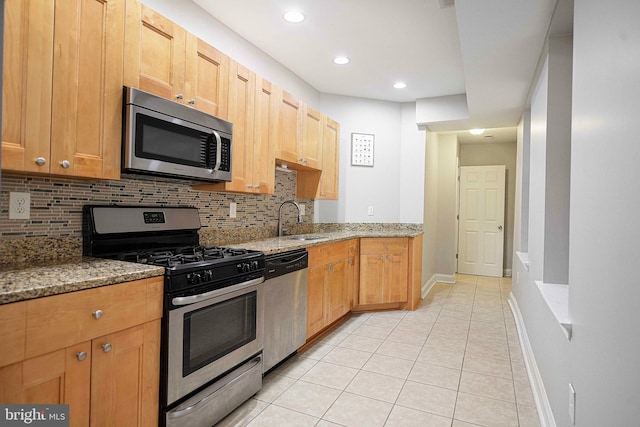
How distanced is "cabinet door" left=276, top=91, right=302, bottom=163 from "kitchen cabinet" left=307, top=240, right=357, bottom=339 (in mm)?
889

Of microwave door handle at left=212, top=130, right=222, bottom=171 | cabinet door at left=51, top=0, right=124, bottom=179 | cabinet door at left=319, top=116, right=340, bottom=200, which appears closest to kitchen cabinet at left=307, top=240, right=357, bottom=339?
cabinet door at left=319, top=116, right=340, bottom=200

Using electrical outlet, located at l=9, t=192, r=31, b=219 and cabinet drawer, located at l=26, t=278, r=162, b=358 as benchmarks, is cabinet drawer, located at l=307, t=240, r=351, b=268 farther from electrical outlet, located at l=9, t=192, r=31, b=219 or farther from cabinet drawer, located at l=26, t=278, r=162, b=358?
electrical outlet, located at l=9, t=192, r=31, b=219

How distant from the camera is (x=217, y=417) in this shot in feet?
6.19

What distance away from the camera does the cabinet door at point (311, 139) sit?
11.4ft

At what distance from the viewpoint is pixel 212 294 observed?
1.83 m

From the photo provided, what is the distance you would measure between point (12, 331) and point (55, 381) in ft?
0.84

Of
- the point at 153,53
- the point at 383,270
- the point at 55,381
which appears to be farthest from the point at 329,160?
the point at 55,381

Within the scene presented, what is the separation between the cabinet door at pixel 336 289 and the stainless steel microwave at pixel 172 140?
1.44 m

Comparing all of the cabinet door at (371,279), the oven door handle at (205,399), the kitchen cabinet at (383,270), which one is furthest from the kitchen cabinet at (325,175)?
the oven door handle at (205,399)

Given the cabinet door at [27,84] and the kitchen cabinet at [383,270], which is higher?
the cabinet door at [27,84]

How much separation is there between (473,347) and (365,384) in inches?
49.0

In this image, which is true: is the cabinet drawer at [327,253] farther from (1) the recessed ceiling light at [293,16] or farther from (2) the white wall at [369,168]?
(1) the recessed ceiling light at [293,16]

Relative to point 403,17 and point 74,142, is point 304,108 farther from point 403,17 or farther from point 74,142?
point 74,142

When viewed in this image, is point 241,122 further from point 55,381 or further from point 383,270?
point 383,270
